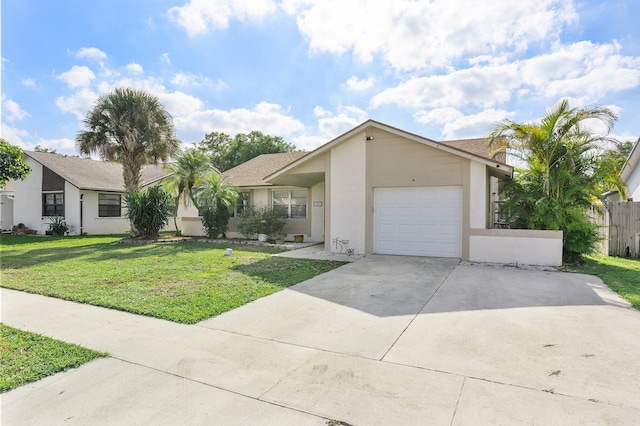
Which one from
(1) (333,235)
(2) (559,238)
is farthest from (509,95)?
(1) (333,235)

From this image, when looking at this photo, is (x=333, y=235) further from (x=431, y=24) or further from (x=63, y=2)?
(x=63, y=2)

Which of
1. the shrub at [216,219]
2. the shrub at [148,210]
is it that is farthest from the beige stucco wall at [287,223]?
the shrub at [148,210]

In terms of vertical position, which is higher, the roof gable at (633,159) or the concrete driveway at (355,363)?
the roof gable at (633,159)

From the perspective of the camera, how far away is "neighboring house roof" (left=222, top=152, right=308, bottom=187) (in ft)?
60.5

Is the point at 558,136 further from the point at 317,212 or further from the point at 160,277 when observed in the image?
the point at 160,277

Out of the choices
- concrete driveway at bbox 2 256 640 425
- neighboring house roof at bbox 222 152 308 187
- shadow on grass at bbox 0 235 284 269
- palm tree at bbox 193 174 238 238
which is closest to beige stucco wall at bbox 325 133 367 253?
shadow on grass at bbox 0 235 284 269

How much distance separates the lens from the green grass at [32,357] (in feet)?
11.7

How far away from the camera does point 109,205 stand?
22375mm

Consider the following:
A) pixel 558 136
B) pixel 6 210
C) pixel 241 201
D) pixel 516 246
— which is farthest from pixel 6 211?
pixel 558 136

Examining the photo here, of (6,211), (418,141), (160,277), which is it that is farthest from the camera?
(6,211)

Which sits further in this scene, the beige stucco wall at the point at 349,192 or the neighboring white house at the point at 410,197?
the beige stucco wall at the point at 349,192

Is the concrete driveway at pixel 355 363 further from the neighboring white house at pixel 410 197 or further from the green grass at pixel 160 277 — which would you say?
the neighboring white house at pixel 410 197

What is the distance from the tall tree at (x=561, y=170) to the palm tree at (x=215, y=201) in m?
12.0

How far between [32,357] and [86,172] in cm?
2270
